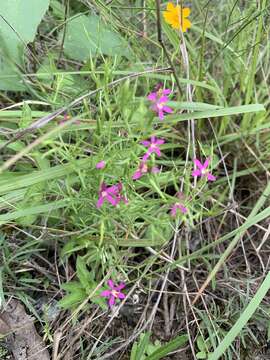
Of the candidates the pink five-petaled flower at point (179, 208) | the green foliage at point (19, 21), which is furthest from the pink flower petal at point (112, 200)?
the green foliage at point (19, 21)

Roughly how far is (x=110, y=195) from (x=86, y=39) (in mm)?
643

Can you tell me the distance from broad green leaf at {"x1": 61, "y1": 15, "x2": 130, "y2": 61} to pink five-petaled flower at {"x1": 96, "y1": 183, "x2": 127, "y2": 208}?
0.59 metres

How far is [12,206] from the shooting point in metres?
1.12

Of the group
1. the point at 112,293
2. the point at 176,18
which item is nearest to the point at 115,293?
the point at 112,293

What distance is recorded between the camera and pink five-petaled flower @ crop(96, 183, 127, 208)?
3.11 feet

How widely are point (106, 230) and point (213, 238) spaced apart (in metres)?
0.43

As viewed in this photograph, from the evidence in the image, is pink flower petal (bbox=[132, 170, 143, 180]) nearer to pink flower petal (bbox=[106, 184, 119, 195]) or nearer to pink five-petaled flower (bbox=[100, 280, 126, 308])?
pink flower petal (bbox=[106, 184, 119, 195])

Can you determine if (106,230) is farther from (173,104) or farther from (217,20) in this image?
(217,20)

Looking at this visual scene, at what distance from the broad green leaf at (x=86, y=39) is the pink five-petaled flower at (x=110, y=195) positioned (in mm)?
586

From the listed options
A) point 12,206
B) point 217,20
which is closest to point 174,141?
point 217,20

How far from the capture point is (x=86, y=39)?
55.9 inches

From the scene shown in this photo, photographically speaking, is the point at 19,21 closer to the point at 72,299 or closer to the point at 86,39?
the point at 86,39

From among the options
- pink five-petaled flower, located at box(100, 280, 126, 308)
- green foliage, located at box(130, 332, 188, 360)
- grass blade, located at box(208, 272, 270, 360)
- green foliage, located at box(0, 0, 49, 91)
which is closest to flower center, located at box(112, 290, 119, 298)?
pink five-petaled flower, located at box(100, 280, 126, 308)

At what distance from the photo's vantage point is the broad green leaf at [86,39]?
141 centimetres
